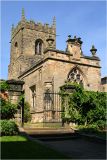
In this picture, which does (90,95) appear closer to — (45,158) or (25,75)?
(45,158)

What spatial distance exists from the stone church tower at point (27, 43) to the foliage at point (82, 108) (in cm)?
2383

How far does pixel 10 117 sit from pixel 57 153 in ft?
19.7

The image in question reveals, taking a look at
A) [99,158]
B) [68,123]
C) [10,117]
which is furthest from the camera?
[68,123]

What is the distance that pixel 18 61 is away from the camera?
137ft

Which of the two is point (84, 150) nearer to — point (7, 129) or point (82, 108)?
point (7, 129)

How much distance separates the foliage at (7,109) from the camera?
13.4 metres

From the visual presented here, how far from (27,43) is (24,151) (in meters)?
34.4

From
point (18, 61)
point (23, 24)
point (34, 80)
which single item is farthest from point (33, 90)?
point (23, 24)

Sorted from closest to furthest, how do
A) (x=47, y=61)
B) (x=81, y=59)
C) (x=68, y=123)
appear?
(x=68, y=123), (x=47, y=61), (x=81, y=59)

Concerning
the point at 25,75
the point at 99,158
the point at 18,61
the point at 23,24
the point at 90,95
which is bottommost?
the point at 99,158

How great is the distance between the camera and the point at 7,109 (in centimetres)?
1361

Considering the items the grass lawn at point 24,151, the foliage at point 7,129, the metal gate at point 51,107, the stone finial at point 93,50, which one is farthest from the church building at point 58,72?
the grass lawn at point 24,151

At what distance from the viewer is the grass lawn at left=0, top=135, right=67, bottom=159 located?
791cm

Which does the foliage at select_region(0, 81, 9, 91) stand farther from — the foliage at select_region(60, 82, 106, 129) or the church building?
the church building
